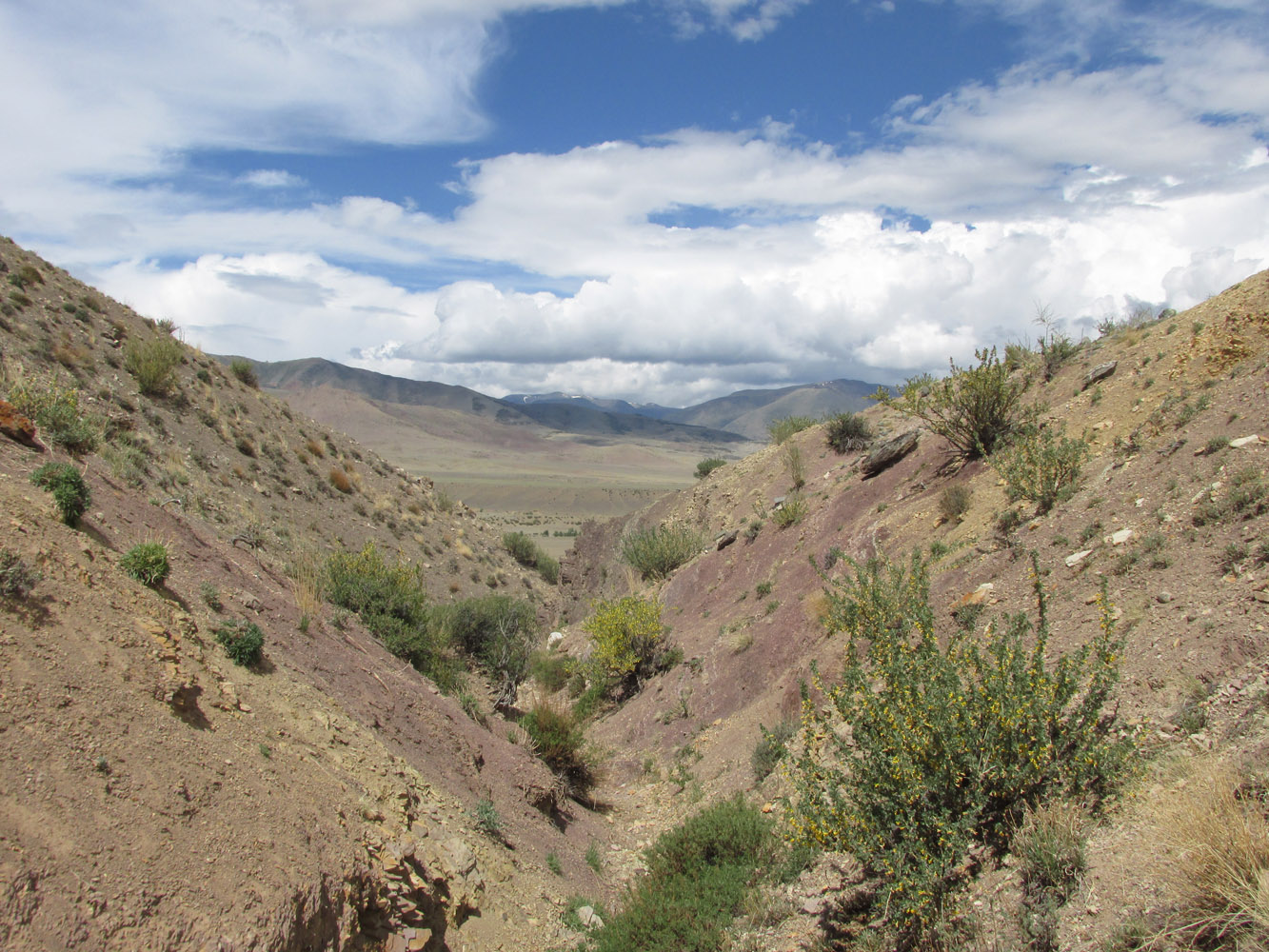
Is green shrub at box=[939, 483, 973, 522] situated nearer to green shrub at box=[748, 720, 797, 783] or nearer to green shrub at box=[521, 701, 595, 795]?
green shrub at box=[748, 720, 797, 783]

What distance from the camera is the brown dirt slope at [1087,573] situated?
538cm

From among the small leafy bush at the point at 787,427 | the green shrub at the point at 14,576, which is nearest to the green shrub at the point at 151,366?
the green shrub at the point at 14,576

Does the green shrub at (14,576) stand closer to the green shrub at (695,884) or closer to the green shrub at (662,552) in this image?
the green shrub at (695,884)

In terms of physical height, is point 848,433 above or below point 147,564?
above

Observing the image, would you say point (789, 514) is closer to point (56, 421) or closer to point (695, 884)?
point (695, 884)

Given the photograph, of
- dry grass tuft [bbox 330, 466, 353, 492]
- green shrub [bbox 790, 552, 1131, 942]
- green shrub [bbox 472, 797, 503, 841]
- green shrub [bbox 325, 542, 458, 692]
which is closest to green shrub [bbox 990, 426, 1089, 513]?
green shrub [bbox 790, 552, 1131, 942]

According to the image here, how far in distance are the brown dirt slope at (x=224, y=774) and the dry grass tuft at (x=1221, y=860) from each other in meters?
5.28

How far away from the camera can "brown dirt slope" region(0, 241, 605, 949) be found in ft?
13.5

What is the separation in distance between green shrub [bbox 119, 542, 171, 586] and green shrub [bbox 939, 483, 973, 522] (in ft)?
39.7

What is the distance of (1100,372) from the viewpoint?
1393cm

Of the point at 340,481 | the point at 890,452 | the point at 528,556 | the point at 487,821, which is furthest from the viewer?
the point at 528,556

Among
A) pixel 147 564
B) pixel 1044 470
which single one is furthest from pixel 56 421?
pixel 1044 470

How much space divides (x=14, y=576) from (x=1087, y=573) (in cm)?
1069

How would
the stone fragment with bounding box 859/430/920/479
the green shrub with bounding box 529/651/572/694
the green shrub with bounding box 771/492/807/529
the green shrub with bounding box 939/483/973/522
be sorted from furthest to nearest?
the green shrub with bounding box 771/492/807/529, the green shrub with bounding box 529/651/572/694, the stone fragment with bounding box 859/430/920/479, the green shrub with bounding box 939/483/973/522
